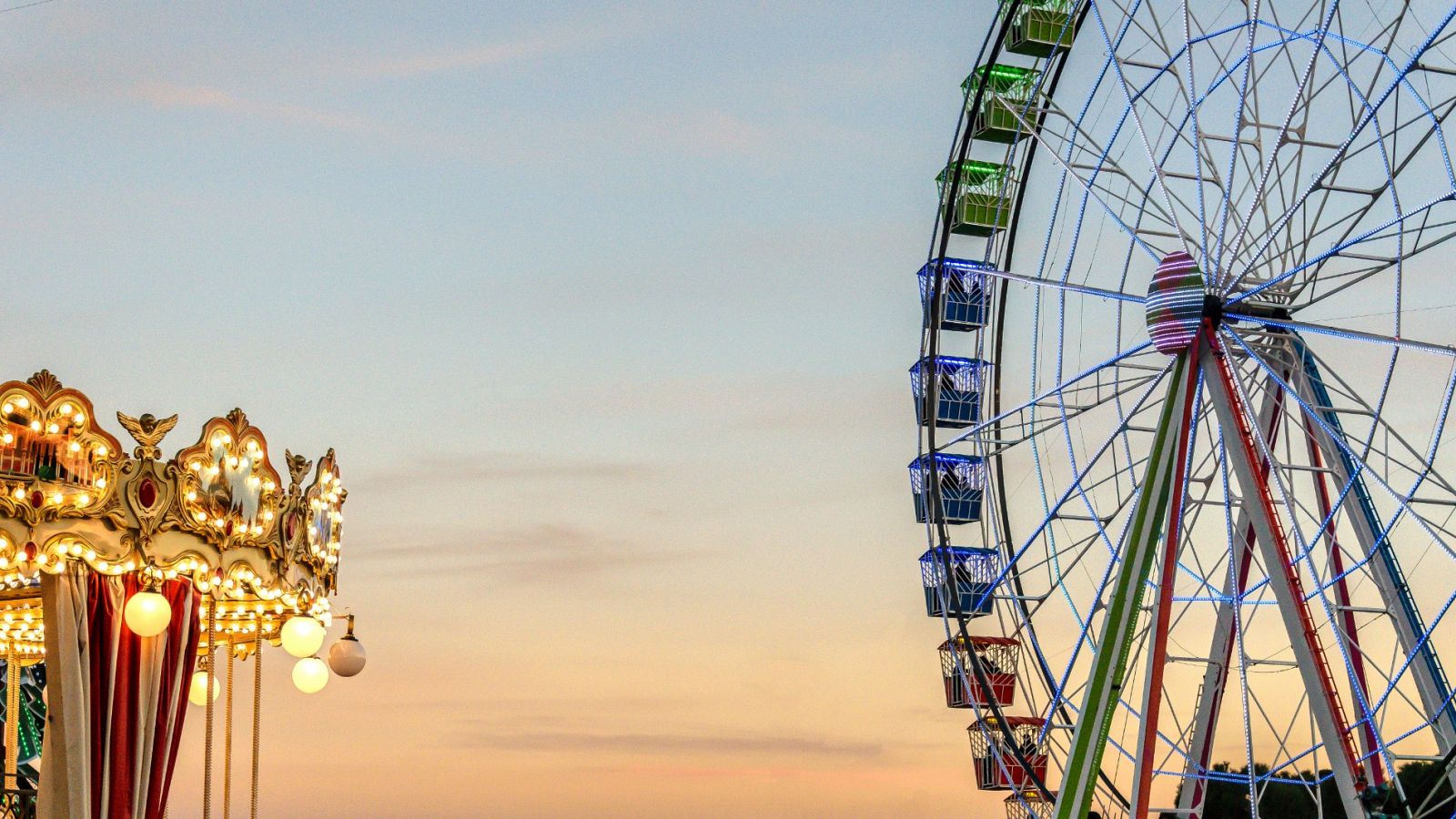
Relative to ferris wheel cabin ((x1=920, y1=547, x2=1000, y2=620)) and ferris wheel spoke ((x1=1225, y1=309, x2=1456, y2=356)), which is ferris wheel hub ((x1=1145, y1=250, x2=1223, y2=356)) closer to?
ferris wheel spoke ((x1=1225, y1=309, x2=1456, y2=356))

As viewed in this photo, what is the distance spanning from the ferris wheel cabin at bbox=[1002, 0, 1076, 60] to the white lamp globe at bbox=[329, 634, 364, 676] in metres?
11.0

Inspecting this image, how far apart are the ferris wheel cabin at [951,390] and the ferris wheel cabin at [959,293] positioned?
473 mm

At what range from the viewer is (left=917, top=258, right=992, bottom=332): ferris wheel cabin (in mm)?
21516

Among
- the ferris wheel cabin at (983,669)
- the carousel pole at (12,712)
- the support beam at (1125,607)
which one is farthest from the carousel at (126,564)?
the ferris wheel cabin at (983,669)

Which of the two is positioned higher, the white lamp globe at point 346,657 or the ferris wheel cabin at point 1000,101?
the ferris wheel cabin at point 1000,101

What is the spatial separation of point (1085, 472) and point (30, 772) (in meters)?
16.2

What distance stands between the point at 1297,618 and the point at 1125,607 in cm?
151

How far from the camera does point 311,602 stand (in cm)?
1406

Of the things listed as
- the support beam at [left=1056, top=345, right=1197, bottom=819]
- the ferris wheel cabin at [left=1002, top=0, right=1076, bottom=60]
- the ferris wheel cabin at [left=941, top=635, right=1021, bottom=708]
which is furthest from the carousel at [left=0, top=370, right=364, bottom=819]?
the ferris wheel cabin at [left=1002, top=0, right=1076, bottom=60]

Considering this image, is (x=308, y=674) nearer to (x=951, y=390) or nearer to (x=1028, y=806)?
(x=951, y=390)

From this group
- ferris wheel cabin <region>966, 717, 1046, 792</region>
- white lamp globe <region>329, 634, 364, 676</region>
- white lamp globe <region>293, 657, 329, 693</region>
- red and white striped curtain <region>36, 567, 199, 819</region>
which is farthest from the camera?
ferris wheel cabin <region>966, 717, 1046, 792</region>

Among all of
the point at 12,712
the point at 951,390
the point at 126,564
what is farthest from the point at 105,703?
the point at 951,390

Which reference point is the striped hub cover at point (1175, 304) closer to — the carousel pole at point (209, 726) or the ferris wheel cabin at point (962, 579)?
the ferris wheel cabin at point (962, 579)

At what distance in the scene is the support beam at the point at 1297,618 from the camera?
1541 cm
